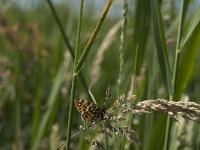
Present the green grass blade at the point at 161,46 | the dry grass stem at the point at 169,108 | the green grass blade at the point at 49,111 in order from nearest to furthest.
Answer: the dry grass stem at the point at 169,108 < the green grass blade at the point at 161,46 < the green grass blade at the point at 49,111

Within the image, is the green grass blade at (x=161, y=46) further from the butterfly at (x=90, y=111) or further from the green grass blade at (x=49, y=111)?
the green grass blade at (x=49, y=111)

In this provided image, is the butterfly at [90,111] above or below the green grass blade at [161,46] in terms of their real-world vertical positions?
below

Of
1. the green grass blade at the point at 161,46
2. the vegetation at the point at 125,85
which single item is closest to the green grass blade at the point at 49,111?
the vegetation at the point at 125,85

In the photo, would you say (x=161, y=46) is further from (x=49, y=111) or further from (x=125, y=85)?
(x=49, y=111)

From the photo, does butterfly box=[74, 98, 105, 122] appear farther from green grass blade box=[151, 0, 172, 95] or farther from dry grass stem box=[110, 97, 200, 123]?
green grass blade box=[151, 0, 172, 95]

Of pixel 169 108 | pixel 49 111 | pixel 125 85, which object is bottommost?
pixel 49 111

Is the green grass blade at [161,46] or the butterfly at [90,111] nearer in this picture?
the butterfly at [90,111]

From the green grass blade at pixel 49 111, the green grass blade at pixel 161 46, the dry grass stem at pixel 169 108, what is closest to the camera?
the dry grass stem at pixel 169 108

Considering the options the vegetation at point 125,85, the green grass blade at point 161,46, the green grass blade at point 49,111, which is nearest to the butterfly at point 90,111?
the vegetation at point 125,85

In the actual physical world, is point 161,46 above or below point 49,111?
above

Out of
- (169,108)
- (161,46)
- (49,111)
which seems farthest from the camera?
(49,111)

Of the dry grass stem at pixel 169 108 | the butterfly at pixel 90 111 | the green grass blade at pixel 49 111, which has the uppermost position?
the dry grass stem at pixel 169 108

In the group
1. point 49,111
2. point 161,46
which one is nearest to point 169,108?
point 161,46
